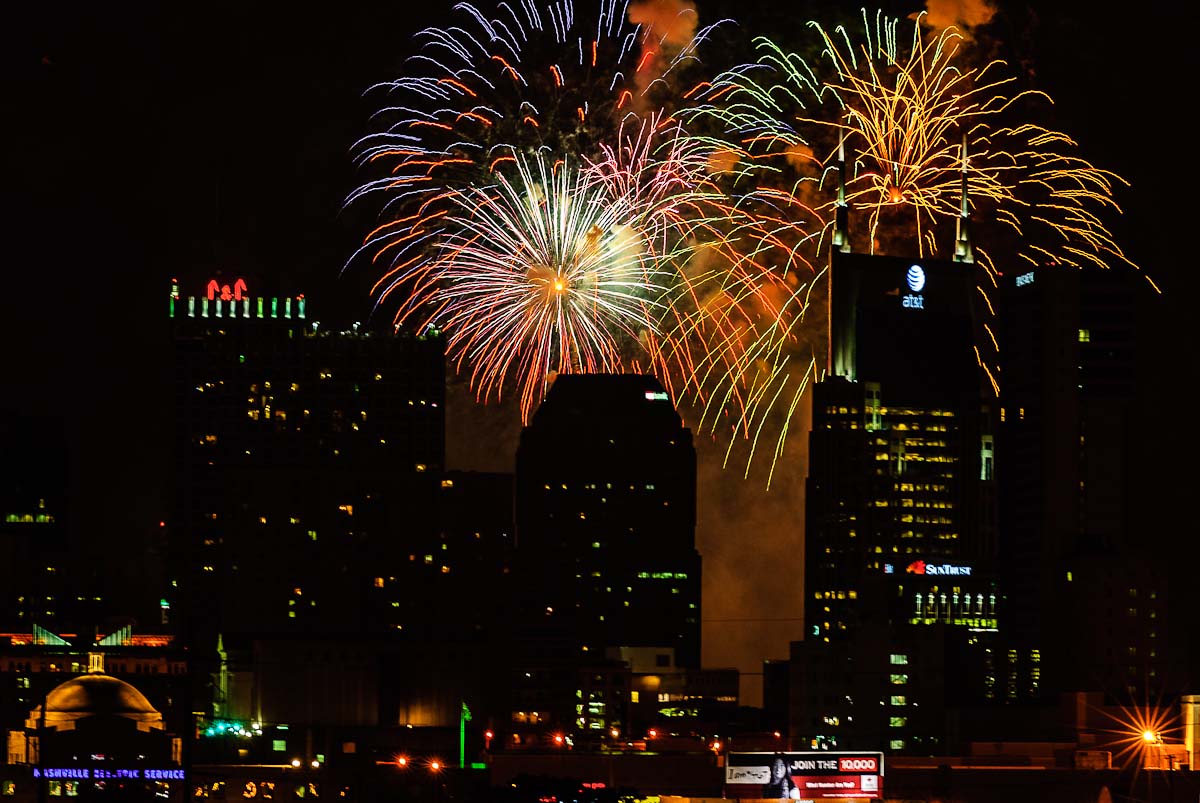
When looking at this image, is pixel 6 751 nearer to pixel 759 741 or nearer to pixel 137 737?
pixel 137 737

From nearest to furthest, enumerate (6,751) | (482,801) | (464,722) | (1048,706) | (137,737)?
(482,801), (137,737), (464,722), (6,751), (1048,706)

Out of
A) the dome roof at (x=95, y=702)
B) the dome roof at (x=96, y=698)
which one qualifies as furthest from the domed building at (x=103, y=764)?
the dome roof at (x=96, y=698)

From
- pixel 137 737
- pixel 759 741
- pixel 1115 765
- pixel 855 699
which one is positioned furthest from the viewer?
pixel 855 699

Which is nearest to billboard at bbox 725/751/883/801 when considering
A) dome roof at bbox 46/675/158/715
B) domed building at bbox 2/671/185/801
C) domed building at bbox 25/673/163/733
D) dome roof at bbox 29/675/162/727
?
domed building at bbox 2/671/185/801

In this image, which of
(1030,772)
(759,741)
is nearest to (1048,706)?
(759,741)

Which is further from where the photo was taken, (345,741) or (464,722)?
(345,741)

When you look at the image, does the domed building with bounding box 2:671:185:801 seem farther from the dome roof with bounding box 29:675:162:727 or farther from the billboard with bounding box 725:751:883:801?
the billboard with bounding box 725:751:883:801

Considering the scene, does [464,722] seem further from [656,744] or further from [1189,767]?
[1189,767]
